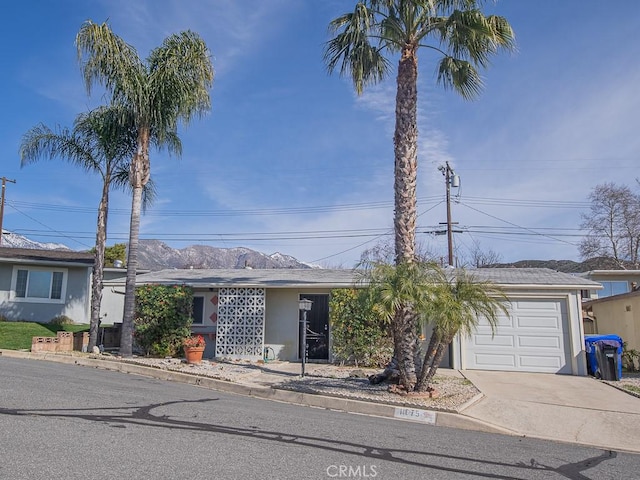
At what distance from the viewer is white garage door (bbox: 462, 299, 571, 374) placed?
15.1 metres

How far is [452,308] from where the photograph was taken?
970 centimetres

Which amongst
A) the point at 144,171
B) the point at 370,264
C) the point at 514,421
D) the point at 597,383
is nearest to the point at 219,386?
the point at 370,264

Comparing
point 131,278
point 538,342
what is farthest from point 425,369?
point 131,278

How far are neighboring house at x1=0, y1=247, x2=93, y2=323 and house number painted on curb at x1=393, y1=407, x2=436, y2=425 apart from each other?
17.4m

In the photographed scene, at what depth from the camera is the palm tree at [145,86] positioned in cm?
1472

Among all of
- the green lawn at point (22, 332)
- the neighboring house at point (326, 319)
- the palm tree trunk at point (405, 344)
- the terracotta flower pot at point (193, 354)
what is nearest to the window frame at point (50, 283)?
the green lawn at point (22, 332)

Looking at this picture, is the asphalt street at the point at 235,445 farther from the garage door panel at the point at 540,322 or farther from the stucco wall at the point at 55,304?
the stucco wall at the point at 55,304

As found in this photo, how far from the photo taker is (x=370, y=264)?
10625 mm

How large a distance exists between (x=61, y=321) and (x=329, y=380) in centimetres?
1434

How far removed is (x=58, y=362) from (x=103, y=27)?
9.14 meters

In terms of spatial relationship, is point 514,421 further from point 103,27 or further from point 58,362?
point 103,27

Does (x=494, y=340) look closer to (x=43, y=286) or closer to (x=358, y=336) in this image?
(x=358, y=336)

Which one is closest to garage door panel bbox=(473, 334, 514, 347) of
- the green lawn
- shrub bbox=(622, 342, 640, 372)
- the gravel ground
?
the gravel ground

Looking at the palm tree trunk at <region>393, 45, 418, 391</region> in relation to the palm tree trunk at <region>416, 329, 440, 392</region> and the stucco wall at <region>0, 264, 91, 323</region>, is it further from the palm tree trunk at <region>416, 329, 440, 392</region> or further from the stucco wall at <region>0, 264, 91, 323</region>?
the stucco wall at <region>0, 264, 91, 323</region>
